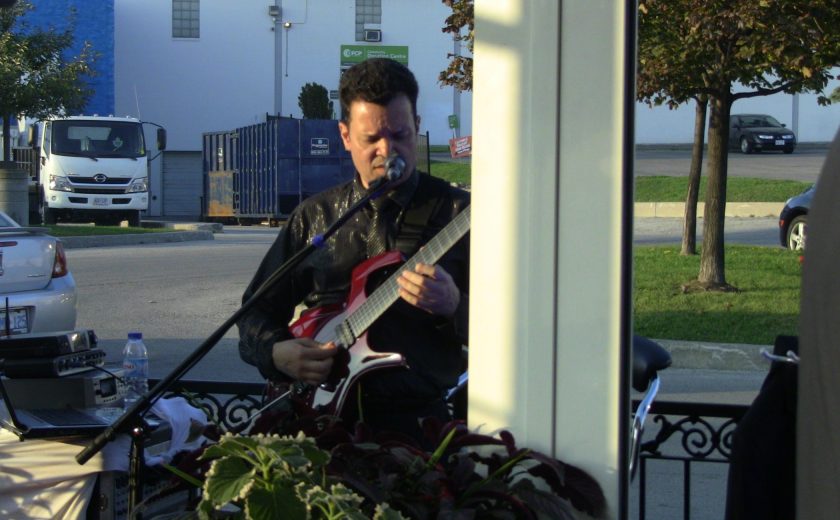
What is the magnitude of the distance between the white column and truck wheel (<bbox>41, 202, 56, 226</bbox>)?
26405mm

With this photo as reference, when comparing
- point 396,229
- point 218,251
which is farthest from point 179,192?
point 396,229

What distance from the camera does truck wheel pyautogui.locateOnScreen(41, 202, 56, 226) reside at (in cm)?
2703

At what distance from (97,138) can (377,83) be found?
2519 cm

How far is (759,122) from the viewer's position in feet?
138

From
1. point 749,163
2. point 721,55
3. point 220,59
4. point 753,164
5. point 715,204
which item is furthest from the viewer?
point 220,59

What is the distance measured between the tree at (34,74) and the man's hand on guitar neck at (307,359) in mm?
20309

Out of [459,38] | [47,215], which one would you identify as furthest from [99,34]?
[459,38]

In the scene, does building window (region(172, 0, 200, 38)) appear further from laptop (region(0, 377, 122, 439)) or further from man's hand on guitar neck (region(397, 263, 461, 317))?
man's hand on guitar neck (region(397, 263, 461, 317))

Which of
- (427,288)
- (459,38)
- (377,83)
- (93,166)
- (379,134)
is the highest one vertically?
(459,38)

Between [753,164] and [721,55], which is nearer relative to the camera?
[721,55]

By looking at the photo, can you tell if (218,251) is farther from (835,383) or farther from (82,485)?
(835,383)

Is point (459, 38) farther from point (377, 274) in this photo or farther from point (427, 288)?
point (427, 288)

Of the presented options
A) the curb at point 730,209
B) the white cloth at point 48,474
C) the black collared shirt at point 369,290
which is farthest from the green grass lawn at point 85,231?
the white cloth at point 48,474

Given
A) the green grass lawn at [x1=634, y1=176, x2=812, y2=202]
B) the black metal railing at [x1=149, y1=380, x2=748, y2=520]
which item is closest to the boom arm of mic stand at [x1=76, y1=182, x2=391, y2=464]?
the black metal railing at [x1=149, y1=380, x2=748, y2=520]
